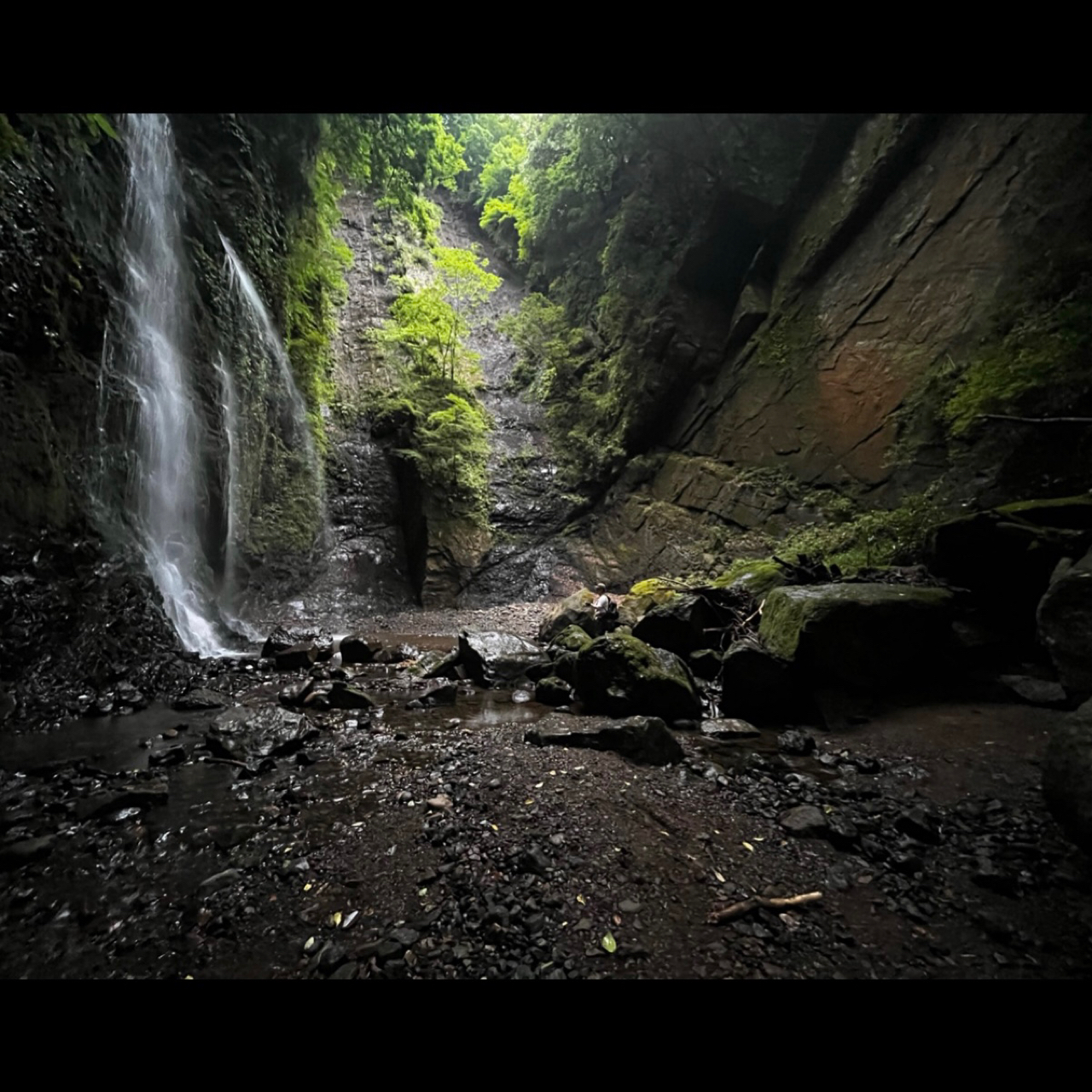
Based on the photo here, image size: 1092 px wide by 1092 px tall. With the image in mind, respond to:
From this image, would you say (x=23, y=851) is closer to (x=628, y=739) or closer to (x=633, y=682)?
(x=628, y=739)

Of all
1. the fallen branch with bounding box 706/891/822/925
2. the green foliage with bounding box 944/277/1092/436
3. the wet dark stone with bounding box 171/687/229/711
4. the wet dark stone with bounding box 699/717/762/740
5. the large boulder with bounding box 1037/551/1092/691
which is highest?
the green foliage with bounding box 944/277/1092/436

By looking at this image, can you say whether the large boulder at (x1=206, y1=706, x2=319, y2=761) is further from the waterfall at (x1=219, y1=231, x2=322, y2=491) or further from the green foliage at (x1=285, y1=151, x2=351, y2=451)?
the green foliage at (x1=285, y1=151, x2=351, y2=451)

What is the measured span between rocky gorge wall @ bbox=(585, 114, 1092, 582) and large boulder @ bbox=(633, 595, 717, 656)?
4.09 metres

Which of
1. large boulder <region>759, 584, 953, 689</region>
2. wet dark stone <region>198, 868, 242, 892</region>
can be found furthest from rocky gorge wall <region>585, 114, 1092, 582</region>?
wet dark stone <region>198, 868, 242, 892</region>

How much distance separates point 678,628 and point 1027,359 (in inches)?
231

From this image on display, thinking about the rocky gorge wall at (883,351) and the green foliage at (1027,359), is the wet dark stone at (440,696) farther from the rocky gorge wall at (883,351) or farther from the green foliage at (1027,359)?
the green foliage at (1027,359)

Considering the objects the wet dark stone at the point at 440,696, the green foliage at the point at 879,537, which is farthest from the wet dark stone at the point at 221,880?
the green foliage at the point at 879,537

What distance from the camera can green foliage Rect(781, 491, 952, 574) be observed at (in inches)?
252

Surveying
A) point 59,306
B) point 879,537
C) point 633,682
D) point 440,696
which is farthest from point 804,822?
point 59,306

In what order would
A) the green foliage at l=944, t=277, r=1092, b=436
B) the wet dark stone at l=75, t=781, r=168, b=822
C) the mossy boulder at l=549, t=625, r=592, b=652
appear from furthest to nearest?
the mossy boulder at l=549, t=625, r=592, b=652 < the green foliage at l=944, t=277, r=1092, b=436 < the wet dark stone at l=75, t=781, r=168, b=822

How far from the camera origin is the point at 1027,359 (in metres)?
5.98

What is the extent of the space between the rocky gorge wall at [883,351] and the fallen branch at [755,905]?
245 inches

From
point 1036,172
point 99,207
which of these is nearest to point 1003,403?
point 1036,172
